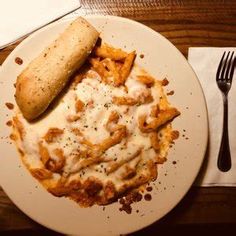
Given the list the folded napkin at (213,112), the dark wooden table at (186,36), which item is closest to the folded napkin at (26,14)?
the dark wooden table at (186,36)

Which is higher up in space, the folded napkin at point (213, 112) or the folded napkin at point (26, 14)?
the folded napkin at point (26, 14)

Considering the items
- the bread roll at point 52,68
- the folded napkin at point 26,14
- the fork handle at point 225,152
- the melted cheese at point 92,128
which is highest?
the folded napkin at point 26,14

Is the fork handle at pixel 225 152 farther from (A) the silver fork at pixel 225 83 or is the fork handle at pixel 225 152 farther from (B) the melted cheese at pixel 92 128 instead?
(B) the melted cheese at pixel 92 128

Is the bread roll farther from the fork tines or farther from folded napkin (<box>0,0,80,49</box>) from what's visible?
the fork tines

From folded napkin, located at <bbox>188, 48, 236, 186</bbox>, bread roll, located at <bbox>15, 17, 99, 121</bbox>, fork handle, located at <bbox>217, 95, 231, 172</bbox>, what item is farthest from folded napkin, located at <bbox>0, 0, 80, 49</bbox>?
fork handle, located at <bbox>217, 95, 231, 172</bbox>

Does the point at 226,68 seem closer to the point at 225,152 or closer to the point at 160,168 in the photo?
the point at 225,152
